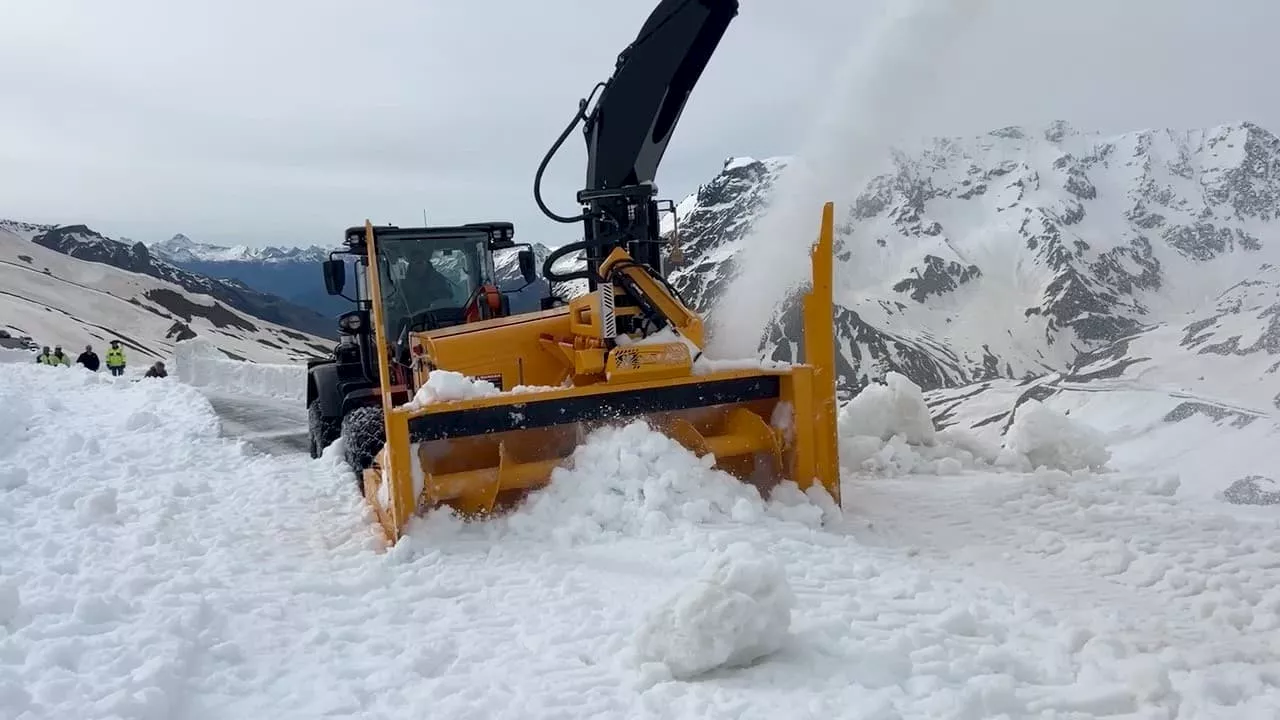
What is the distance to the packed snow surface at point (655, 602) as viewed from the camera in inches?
111

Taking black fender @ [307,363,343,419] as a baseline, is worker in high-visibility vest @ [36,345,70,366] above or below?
above

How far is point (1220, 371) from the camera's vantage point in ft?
54.0

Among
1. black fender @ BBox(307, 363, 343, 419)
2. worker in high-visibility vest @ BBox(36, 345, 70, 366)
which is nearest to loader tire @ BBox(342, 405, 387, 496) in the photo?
black fender @ BBox(307, 363, 343, 419)

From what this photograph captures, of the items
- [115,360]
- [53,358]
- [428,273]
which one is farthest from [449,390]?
[53,358]

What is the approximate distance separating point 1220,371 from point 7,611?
1892cm

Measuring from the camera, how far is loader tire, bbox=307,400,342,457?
8570mm

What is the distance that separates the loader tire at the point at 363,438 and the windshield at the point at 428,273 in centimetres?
121

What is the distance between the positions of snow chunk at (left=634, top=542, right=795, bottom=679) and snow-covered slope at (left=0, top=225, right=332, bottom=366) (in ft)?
99.0

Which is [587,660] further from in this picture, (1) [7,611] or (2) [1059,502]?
(2) [1059,502]

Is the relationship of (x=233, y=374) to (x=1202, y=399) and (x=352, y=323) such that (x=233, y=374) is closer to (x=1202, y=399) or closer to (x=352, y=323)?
(x=352, y=323)

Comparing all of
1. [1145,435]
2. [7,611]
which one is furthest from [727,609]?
[1145,435]

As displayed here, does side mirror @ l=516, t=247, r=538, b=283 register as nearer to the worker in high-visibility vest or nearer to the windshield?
the windshield

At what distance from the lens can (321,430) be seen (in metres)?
8.66

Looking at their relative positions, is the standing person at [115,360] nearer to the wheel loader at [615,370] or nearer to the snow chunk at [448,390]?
the wheel loader at [615,370]
